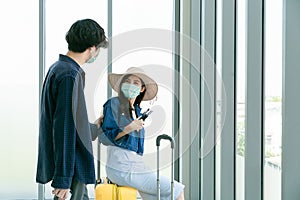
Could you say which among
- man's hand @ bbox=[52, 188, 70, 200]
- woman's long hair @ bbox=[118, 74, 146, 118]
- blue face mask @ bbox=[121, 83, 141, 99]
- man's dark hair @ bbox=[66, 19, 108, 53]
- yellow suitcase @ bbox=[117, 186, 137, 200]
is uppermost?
man's dark hair @ bbox=[66, 19, 108, 53]

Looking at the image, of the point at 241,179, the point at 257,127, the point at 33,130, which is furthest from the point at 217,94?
the point at 33,130

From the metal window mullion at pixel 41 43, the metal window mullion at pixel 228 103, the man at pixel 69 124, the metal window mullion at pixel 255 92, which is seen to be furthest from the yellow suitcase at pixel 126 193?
the metal window mullion at pixel 41 43

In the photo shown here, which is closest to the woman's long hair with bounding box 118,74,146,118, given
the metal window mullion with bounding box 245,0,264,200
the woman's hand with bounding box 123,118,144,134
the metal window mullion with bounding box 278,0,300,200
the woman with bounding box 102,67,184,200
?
the woman with bounding box 102,67,184,200

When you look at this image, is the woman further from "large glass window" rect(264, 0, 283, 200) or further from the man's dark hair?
"large glass window" rect(264, 0, 283, 200)

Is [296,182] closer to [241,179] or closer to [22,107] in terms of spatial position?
[241,179]

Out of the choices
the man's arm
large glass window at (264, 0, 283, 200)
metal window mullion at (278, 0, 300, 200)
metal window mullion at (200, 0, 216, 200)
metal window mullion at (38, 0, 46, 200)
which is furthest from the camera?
metal window mullion at (38, 0, 46, 200)

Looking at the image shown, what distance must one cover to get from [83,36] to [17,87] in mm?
2060

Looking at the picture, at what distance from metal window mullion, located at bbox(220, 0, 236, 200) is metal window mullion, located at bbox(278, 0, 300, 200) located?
108 cm

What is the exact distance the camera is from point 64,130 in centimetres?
228

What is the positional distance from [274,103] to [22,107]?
2.72 metres

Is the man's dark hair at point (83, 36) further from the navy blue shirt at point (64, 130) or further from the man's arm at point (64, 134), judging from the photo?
the man's arm at point (64, 134)

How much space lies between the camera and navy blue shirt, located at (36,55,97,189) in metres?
2.28

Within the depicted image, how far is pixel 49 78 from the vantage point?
2.34 m

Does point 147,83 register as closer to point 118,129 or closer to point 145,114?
point 145,114
